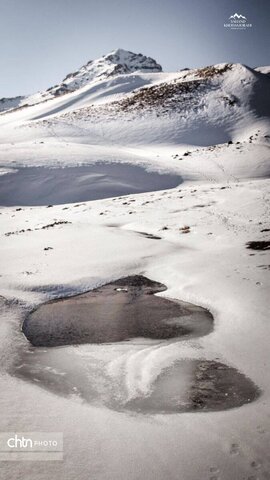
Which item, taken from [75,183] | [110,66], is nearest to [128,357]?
[75,183]

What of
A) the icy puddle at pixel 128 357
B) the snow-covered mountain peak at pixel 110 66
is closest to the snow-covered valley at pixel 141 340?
the icy puddle at pixel 128 357

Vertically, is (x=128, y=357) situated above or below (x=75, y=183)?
below

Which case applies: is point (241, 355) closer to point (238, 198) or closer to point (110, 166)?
point (238, 198)
